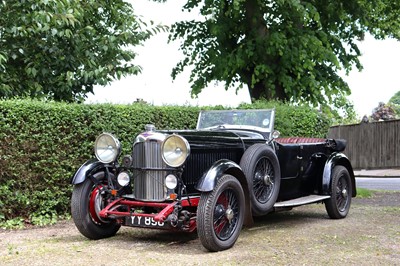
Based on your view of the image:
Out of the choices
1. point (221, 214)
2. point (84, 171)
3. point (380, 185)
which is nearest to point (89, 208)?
point (84, 171)

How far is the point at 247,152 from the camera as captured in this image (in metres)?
6.87

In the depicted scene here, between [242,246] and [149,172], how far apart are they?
141 cm

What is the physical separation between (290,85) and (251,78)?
1.77m

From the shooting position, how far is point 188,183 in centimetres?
650

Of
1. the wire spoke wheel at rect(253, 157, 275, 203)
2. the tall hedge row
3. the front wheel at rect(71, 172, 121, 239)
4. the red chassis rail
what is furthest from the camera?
the tall hedge row

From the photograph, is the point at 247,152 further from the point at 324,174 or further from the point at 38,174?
the point at 38,174

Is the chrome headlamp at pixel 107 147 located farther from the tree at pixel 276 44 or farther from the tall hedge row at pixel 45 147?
the tree at pixel 276 44

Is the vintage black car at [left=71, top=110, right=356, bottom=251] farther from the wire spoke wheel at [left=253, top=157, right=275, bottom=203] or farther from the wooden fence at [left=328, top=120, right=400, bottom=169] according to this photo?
the wooden fence at [left=328, top=120, right=400, bottom=169]

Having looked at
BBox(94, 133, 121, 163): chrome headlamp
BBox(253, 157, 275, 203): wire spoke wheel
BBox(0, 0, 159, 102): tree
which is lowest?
BBox(253, 157, 275, 203): wire spoke wheel

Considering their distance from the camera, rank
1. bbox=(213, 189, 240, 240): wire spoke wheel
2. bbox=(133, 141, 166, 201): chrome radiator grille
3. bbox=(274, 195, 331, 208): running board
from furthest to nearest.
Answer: bbox=(274, 195, 331, 208): running board, bbox=(133, 141, 166, 201): chrome radiator grille, bbox=(213, 189, 240, 240): wire spoke wheel

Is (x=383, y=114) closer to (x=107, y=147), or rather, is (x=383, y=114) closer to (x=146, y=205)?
(x=107, y=147)

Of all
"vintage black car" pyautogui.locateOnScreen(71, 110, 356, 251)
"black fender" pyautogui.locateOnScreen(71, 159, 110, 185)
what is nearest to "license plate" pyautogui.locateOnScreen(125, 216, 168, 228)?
"vintage black car" pyautogui.locateOnScreen(71, 110, 356, 251)

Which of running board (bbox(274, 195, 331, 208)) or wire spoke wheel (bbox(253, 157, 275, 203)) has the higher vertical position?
wire spoke wheel (bbox(253, 157, 275, 203))

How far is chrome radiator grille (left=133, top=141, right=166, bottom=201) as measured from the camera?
21.0ft
